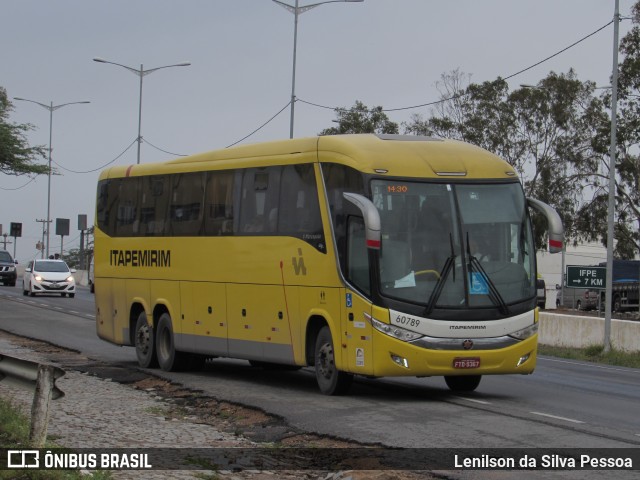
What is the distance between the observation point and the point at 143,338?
21234mm

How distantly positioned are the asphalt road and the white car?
98.0ft

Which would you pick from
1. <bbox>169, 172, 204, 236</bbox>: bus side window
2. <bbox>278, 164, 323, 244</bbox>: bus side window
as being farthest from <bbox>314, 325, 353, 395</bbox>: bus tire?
<bbox>169, 172, 204, 236</bbox>: bus side window

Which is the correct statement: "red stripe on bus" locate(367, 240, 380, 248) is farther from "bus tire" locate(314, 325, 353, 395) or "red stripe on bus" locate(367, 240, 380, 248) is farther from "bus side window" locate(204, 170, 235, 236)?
"bus side window" locate(204, 170, 235, 236)

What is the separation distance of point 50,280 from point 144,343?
3369 cm

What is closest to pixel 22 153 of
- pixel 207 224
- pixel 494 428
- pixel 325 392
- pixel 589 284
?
pixel 589 284

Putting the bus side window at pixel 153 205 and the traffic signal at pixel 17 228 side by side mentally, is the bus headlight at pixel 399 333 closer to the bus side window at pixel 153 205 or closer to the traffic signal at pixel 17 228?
the bus side window at pixel 153 205

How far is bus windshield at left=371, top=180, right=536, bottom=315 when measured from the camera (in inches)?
595

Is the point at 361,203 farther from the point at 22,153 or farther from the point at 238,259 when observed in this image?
the point at 22,153

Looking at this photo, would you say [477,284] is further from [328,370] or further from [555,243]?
[328,370]

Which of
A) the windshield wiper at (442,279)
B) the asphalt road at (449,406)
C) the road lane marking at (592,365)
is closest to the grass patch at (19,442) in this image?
the asphalt road at (449,406)

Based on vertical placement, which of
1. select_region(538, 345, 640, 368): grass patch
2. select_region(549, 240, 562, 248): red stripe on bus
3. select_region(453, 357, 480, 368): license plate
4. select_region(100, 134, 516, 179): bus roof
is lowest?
select_region(538, 345, 640, 368): grass patch

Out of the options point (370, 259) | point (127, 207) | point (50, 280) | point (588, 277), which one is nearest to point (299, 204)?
point (370, 259)

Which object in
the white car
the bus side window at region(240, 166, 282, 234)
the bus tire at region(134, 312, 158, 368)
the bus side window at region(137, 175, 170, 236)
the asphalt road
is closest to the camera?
the asphalt road

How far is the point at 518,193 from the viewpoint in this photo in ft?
52.6
